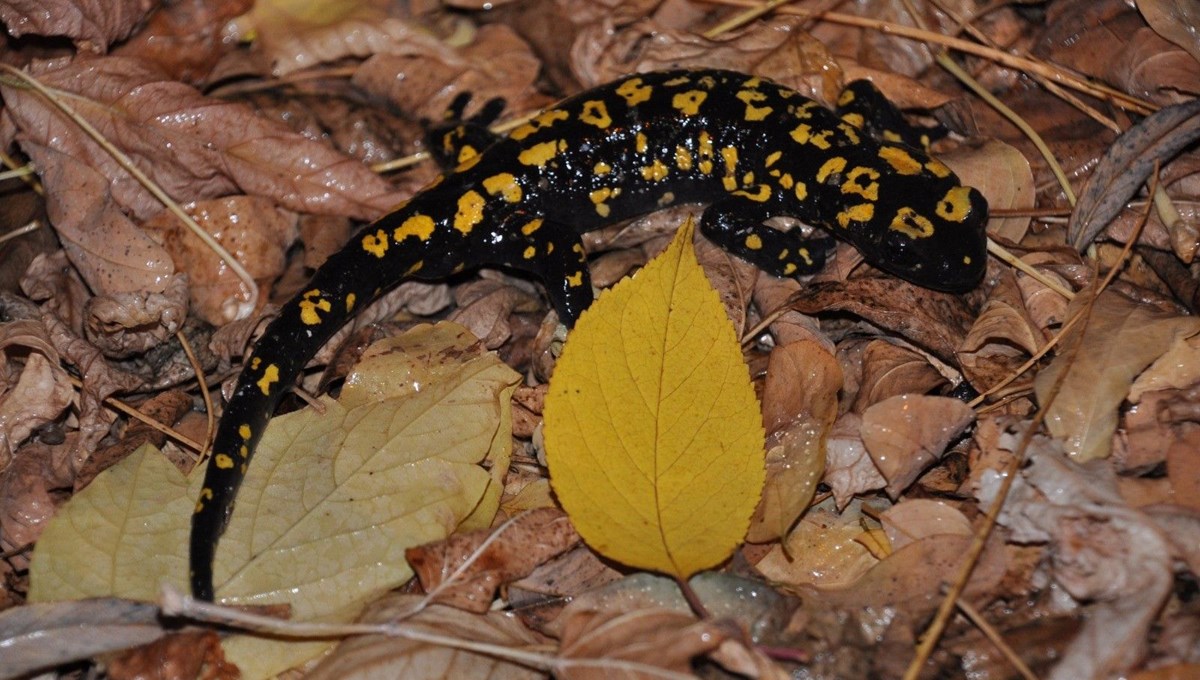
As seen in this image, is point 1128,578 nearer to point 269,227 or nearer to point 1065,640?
point 1065,640

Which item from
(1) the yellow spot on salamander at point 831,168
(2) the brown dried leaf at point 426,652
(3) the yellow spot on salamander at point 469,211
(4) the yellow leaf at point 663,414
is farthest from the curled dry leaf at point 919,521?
(3) the yellow spot on salamander at point 469,211

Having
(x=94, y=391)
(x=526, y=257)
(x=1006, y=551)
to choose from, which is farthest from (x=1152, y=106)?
(x=94, y=391)

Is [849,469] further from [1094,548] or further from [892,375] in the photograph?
[1094,548]

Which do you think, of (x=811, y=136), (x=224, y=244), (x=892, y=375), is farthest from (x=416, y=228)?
(x=892, y=375)

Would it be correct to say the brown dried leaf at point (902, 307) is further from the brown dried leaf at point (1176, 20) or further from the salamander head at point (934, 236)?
the brown dried leaf at point (1176, 20)

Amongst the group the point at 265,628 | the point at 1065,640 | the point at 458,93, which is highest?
the point at 458,93

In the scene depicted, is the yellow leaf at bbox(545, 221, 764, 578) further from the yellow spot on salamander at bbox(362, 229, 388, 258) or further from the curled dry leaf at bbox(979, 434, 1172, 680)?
the yellow spot on salamander at bbox(362, 229, 388, 258)

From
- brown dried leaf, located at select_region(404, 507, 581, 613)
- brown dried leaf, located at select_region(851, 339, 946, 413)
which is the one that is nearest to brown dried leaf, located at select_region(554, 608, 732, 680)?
brown dried leaf, located at select_region(404, 507, 581, 613)
